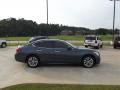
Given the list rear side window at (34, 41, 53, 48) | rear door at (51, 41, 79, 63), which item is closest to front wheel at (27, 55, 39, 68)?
rear side window at (34, 41, 53, 48)

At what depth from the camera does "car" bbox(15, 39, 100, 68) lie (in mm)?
16297

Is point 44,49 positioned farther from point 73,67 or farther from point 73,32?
point 73,32

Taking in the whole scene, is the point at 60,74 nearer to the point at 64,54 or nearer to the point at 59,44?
the point at 64,54

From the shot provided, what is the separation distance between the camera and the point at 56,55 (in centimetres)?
1634

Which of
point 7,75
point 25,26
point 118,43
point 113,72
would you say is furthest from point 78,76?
point 25,26

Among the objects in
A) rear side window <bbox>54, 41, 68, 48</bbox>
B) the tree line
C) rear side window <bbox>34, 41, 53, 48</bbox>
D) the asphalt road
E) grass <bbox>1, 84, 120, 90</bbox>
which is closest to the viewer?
grass <bbox>1, 84, 120, 90</bbox>

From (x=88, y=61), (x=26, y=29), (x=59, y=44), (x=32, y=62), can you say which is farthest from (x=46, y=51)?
(x=26, y=29)

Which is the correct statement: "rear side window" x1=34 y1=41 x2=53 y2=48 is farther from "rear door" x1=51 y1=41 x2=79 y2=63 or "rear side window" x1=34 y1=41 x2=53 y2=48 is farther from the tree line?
the tree line

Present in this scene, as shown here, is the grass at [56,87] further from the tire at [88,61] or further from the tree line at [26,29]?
the tree line at [26,29]

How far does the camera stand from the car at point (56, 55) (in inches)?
642

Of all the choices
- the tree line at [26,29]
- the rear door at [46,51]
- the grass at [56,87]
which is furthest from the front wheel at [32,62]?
the tree line at [26,29]

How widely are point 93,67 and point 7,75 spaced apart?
4.80 metres

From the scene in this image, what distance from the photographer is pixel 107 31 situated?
314 ft

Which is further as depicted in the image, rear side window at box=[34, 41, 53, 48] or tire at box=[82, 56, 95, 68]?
rear side window at box=[34, 41, 53, 48]
